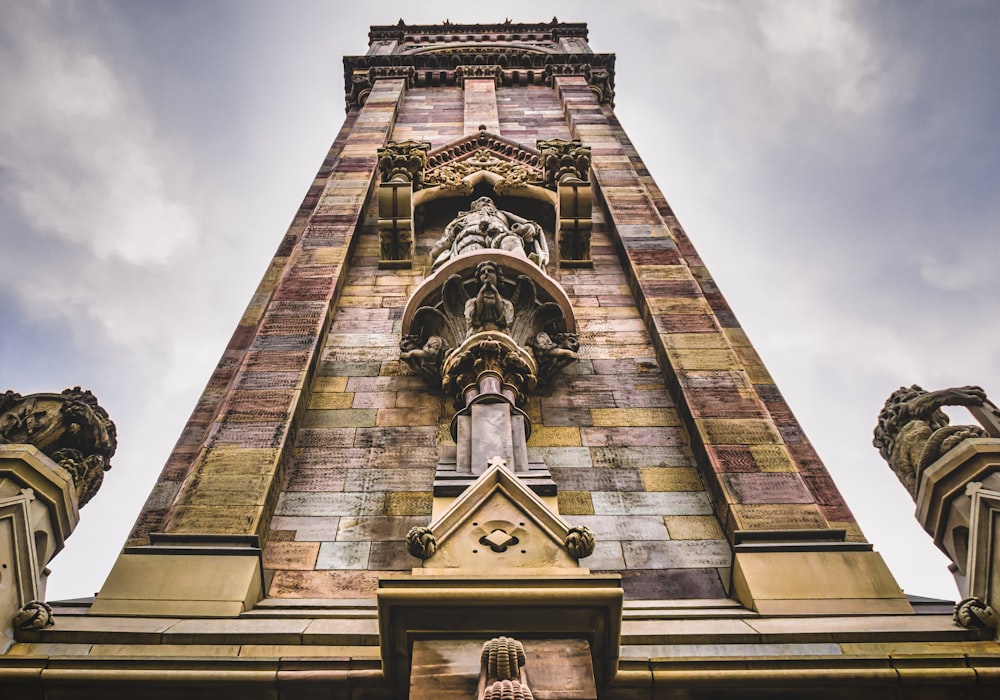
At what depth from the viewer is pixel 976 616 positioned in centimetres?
491

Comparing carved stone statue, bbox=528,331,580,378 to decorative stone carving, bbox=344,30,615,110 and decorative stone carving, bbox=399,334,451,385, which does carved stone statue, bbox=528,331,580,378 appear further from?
decorative stone carving, bbox=344,30,615,110

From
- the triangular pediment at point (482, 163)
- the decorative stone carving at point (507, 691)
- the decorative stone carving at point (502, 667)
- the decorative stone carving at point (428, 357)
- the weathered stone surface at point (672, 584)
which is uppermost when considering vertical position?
the triangular pediment at point (482, 163)

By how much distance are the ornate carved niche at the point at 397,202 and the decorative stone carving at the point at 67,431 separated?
556 centimetres

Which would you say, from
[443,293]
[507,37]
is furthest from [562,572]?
[507,37]

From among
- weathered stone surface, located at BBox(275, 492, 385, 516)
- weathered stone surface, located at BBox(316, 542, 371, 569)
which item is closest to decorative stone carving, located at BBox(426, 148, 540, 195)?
weathered stone surface, located at BBox(275, 492, 385, 516)

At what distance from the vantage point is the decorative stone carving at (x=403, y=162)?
12.7 metres

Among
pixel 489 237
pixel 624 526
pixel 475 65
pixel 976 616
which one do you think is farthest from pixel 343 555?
pixel 475 65

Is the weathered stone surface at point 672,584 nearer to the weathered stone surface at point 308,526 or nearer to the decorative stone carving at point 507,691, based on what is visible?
the weathered stone surface at point 308,526

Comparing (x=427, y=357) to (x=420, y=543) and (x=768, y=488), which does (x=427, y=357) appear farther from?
(x=420, y=543)

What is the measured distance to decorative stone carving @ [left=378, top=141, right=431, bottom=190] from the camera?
12.7m

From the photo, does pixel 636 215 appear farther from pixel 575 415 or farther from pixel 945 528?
pixel 945 528

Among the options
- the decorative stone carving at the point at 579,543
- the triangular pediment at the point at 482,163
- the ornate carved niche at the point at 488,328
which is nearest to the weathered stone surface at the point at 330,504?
the ornate carved niche at the point at 488,328

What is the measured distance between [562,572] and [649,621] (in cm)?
128

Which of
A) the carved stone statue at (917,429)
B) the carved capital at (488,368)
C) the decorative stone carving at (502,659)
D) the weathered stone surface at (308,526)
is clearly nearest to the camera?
the decorative stone carving at (502,659)
